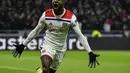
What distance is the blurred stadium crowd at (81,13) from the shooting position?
28375 millimetres

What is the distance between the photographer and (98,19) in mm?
28531

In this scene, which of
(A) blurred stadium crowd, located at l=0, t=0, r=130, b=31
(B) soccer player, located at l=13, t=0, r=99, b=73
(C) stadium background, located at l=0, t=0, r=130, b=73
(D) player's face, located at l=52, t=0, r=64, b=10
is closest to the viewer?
(D) player's face, located at l=52, t=0, r=64, b=10

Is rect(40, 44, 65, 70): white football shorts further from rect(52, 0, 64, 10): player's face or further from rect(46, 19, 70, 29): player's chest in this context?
rect(52, 0, 64, 10): player's face

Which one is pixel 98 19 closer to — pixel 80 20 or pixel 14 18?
pixel 80 20

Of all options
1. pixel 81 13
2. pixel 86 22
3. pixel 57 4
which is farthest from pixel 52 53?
pixel 81 13

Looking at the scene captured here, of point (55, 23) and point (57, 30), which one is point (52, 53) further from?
point (55, 23)

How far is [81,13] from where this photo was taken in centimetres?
2917

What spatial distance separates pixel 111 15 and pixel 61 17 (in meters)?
19.9

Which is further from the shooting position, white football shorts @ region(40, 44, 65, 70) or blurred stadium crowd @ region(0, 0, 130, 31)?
blurred stadium crowd @ region(0, 0, 130, 31)

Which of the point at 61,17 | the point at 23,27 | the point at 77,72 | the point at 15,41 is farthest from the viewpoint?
the point at 23,27

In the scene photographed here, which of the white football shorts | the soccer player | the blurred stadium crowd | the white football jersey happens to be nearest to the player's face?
the soccer player

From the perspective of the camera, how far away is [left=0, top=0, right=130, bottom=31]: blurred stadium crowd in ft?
93.1

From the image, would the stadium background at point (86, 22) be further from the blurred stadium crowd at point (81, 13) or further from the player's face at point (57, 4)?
the player's face at point (57, 4)

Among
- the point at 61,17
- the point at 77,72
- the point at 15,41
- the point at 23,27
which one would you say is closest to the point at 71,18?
the point at 61,17
